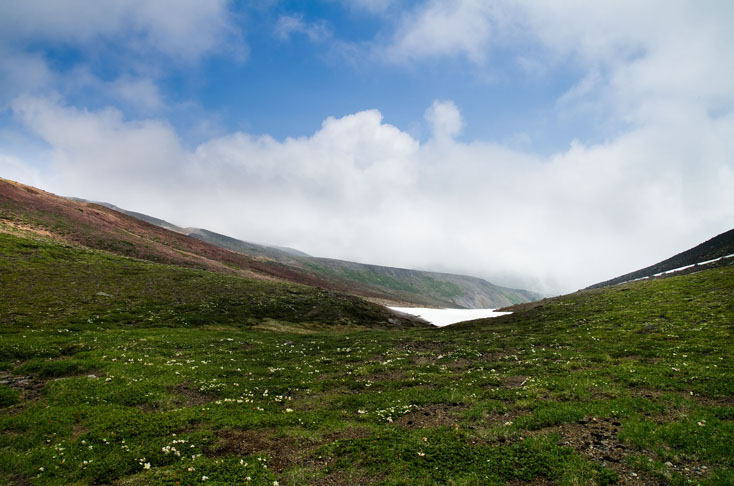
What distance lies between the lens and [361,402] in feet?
65.8

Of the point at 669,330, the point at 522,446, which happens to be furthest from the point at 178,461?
the point at 669,330

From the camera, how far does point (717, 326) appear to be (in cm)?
3002

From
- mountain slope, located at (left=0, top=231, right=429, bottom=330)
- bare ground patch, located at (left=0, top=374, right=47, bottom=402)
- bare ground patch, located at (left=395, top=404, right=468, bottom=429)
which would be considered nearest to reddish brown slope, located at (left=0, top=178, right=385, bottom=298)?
mountain slope, located at (left=0, top=231, right=429, bottom=330)

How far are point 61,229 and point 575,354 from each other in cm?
10693

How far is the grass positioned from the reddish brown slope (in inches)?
1747

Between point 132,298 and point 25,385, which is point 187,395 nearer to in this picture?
point 25,385

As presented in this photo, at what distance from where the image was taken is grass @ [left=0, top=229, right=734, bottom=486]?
40.1 feet

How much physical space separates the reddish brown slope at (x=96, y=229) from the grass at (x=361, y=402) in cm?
4437

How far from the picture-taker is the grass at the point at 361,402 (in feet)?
40.1

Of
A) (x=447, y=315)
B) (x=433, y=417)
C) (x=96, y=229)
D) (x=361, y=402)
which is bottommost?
(x=447, y=315)

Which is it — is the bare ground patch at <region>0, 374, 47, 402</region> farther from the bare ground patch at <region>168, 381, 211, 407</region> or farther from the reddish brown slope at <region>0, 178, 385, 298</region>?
the reddish brown slope at <region>0, 178, 385, 298</region>

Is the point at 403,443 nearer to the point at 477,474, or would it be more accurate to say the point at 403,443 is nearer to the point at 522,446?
the point at 477,474

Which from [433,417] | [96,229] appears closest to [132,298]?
[433,417]

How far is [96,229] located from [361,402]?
334ft
